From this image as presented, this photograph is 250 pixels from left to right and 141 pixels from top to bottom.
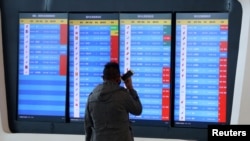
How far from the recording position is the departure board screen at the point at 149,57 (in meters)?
4.64

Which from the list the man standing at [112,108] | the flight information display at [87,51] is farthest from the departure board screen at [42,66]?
the man standing at [112,108]

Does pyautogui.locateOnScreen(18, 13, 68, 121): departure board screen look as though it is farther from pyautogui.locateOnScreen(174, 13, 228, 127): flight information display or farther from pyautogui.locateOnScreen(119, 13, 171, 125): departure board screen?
pyautogui.locateOnScreen(174, 13, 228, 127): flight information display

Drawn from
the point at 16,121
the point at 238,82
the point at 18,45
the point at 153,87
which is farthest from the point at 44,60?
the point at 238,82

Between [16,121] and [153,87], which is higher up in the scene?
[153,87]

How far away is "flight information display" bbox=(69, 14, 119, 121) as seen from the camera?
4750 millimetres

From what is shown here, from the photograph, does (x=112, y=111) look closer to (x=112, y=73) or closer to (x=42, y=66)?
(x=112, y=73)

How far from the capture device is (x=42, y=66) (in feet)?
16.0

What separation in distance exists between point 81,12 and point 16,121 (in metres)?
1.30

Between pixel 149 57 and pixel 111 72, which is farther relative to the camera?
pixel 149 57

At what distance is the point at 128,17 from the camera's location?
4.71 m

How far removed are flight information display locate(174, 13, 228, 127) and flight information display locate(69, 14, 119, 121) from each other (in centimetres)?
65

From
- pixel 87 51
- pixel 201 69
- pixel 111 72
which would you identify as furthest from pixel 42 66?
pixel 201 69

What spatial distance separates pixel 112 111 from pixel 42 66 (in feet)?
4.43

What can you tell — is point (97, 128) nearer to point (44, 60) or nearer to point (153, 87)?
point (153, 87)
